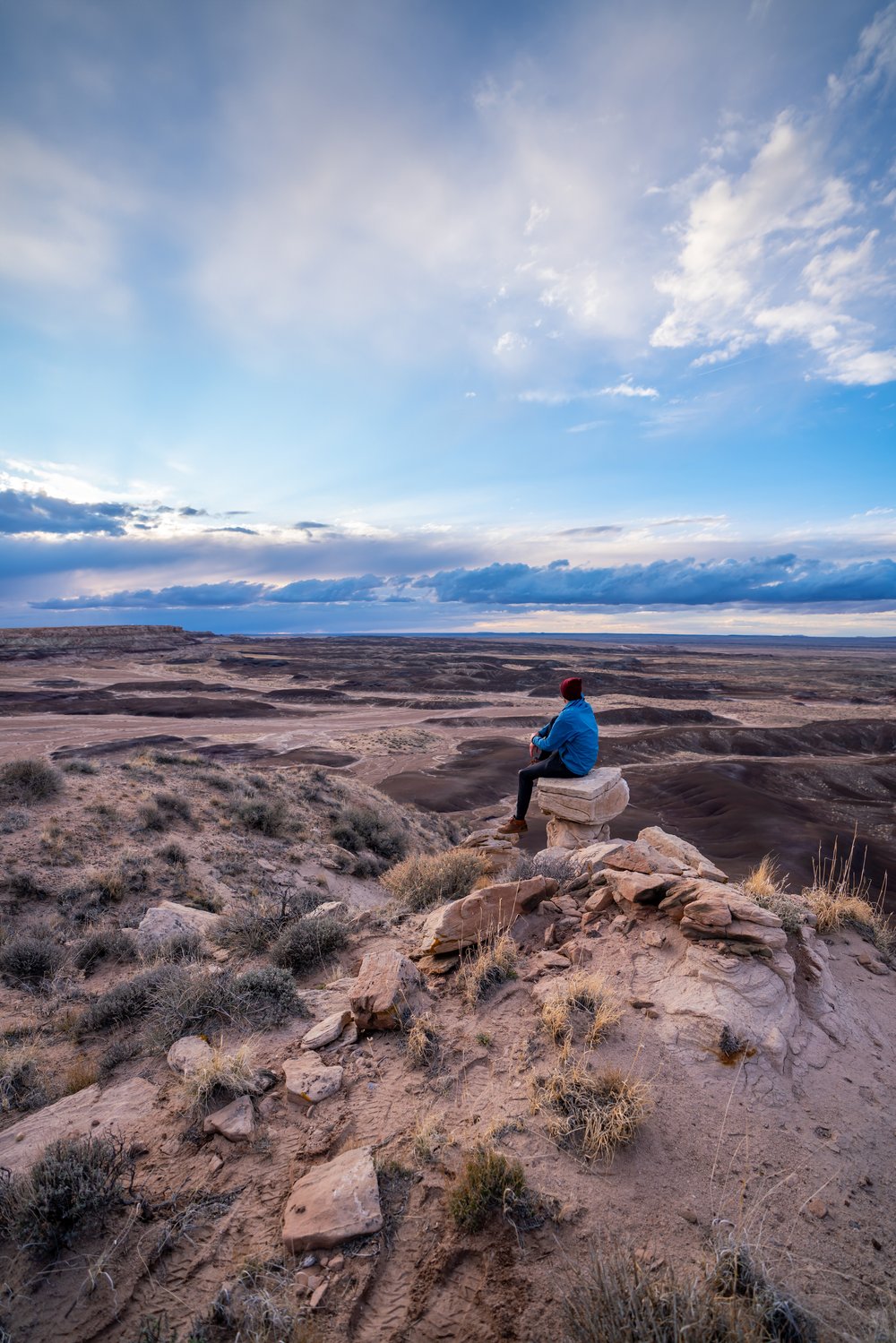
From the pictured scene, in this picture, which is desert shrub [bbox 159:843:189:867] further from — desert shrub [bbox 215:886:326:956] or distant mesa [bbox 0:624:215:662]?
distant mesa [bbox 0:624:215:662]

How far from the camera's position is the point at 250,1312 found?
7.91ft

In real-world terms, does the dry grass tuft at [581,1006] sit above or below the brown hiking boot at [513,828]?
above

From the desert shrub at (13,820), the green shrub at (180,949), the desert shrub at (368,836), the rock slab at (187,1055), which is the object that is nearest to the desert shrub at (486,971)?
the rock slab at (187,1055)

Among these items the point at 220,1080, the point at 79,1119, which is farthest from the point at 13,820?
the point at 220,1080

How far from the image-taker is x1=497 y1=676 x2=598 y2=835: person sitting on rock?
7387mm

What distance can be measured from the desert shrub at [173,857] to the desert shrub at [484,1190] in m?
9.54

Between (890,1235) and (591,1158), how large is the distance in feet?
4.74

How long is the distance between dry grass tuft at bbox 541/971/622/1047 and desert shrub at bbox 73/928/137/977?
5.55m

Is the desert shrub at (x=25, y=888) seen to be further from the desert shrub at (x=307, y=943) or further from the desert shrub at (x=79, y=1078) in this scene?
the desert shrub at (x=79, y=1078)

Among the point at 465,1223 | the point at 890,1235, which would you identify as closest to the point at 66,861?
the point at 465,1223

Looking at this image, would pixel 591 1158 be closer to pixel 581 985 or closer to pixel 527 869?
pixel 581 985

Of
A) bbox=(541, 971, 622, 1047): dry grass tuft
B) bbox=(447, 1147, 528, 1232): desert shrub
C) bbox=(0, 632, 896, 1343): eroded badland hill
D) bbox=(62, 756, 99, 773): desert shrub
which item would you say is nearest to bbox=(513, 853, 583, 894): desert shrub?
bbox=(0, 632, 896, 1343): eroded badland hill

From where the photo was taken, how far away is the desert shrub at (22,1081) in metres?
4.20

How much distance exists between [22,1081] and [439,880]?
4.82m
